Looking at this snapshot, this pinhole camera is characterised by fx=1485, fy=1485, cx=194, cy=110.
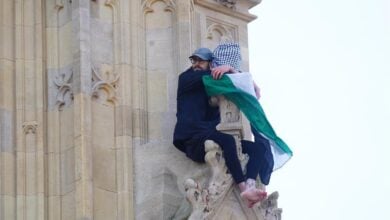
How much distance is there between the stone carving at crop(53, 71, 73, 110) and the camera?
52.6 ft

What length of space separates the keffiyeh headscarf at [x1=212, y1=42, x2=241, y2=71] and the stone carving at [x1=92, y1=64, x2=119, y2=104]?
44.6 inches

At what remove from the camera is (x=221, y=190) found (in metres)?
15.7

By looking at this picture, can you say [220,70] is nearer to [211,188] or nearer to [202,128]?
[202,128]

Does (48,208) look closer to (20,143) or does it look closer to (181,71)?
(20,143)

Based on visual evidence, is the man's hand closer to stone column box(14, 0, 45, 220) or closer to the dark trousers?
the dark trousers

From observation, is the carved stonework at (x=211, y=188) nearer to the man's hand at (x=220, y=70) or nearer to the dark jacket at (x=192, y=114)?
the dark jacket at (x=192, y=114)

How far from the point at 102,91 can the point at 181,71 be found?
0.94 m

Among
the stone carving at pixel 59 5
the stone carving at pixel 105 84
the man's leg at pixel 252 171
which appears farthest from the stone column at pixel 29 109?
the man's leg at pixel 252 171

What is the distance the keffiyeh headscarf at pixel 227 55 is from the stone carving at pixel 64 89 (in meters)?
1.61

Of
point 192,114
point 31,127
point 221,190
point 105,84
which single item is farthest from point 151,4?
point 221,190

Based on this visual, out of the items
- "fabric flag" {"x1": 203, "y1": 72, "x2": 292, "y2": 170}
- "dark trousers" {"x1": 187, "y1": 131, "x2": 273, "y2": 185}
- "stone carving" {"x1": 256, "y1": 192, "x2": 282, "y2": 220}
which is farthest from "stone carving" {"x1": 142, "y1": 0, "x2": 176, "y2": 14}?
"stone carving" {"x1": 256, "y1": 192, "x2": 282, "y2": 220}

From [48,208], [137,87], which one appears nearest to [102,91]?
[137,87]

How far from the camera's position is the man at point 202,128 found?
1577cm

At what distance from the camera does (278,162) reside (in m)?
16.6
